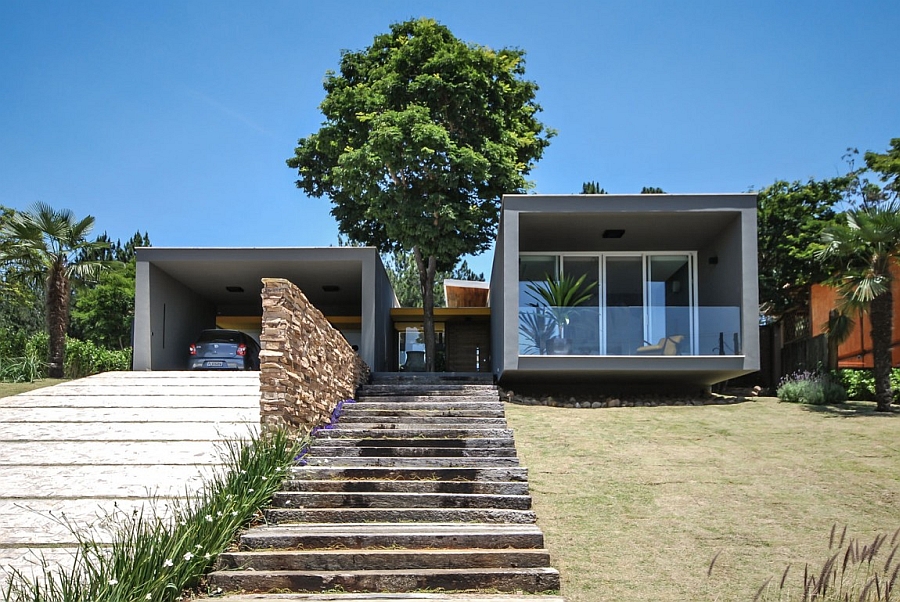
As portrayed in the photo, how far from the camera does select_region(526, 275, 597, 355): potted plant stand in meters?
15.2

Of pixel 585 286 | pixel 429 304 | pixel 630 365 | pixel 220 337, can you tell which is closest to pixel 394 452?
pixel 630 365

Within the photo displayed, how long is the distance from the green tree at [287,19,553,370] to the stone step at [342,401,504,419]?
329 inches

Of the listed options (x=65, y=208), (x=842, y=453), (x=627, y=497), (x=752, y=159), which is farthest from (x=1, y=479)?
(x=752, y=159)

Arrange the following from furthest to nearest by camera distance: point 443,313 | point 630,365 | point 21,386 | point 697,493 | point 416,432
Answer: point 443,313 → point 21,386 → point 630,365 → point 416,432 → point 697,493

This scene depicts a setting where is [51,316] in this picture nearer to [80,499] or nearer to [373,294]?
[373,294]

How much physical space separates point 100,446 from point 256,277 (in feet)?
34.6

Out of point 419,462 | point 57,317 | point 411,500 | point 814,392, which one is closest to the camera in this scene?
point 411,500

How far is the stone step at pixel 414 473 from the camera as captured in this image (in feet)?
30.1

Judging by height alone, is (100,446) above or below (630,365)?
below

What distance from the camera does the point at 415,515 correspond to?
8.27 metres

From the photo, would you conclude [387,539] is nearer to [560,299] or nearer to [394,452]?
[394,452]

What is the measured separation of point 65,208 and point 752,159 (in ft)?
69.6

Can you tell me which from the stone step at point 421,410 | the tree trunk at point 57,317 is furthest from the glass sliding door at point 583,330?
the tree trunk at point 57,317

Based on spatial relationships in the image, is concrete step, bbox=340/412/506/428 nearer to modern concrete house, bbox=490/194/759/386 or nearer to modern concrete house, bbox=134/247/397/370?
modern concrete house, bbox=490/194/759/386
